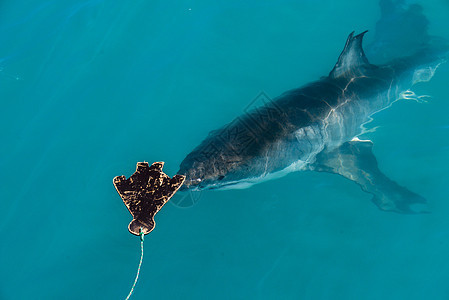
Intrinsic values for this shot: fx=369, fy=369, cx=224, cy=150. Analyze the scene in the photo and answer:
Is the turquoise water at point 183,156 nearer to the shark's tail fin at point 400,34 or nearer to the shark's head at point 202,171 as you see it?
the shark's tail fin at point 400,34

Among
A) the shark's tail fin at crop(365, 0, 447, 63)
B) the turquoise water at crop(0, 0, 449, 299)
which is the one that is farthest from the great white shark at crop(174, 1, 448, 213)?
the shark's tail fin at crop(365, 0, 447, 63)

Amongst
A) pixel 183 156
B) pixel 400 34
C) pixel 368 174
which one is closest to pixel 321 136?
pixel 368 174

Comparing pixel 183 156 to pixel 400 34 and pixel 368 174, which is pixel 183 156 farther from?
pixel 400 34

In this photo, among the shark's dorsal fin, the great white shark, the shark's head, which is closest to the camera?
the shark's head

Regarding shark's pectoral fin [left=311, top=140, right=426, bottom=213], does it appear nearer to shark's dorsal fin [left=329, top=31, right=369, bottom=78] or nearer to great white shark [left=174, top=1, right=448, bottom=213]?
great white shark [left=174, top=1, right=448, bottom=213]

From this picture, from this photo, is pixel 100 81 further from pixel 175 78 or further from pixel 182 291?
pixel 182 291

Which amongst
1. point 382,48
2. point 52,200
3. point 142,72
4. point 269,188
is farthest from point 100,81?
point 382,48
